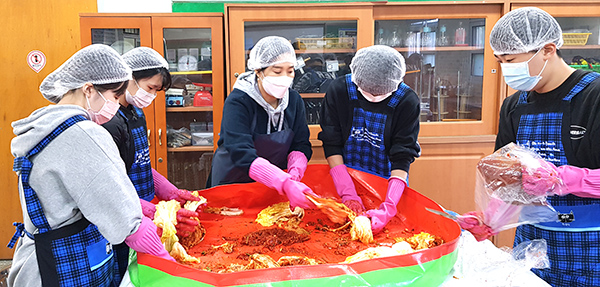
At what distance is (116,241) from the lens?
4.51 feet

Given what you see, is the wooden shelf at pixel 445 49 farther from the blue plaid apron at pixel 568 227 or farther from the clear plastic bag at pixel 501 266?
the clear plastic bag at pixel 501 266

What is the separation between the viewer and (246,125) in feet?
7.63

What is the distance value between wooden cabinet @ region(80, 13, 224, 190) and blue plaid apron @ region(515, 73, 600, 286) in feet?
8.47

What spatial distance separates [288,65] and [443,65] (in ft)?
7.14

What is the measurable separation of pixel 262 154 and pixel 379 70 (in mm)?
817

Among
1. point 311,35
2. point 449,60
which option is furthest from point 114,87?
point 449,60

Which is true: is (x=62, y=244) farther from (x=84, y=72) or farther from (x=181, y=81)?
(x=181, y=81)

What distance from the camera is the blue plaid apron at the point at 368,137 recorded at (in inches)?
95.3

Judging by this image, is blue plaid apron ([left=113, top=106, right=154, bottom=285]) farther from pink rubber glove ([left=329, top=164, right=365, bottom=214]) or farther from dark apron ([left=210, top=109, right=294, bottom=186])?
pink rubber glove ([left=329, top=164, right=365, bottom=214])

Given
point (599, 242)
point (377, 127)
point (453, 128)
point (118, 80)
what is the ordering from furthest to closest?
point (453, 128), point (377, 127), point (599, 242), point (118, 80)

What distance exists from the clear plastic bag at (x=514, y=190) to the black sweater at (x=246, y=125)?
3.73ft

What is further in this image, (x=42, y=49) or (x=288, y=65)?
(x=42, y=49)

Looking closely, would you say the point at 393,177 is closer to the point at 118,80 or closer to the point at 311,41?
the point at 118,80

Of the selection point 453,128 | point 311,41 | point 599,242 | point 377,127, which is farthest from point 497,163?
point 311,41
